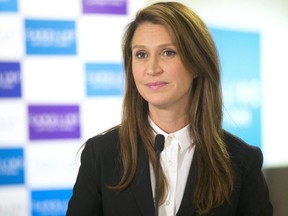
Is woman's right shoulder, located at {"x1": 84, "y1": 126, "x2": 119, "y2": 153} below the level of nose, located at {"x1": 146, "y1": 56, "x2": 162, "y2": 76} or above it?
below

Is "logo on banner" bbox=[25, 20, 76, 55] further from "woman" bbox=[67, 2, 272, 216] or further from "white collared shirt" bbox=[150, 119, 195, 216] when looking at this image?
"white collared shirt" bbox=[150, 119, 195, 216]

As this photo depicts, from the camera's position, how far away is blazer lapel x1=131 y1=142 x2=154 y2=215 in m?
1.27

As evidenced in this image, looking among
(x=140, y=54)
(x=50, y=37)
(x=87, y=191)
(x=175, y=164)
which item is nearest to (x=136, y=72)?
(x=140, y=54)

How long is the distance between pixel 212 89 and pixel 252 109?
797 millimetres

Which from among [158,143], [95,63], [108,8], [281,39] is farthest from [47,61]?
[281,39]

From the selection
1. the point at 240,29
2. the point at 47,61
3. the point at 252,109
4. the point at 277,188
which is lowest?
the point at 277,188

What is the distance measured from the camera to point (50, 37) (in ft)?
6.16

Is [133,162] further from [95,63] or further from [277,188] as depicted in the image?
[277,188]

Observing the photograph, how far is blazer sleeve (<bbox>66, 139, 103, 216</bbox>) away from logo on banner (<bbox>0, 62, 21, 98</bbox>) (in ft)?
2.21

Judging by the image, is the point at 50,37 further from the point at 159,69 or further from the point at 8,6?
the point at 159,69

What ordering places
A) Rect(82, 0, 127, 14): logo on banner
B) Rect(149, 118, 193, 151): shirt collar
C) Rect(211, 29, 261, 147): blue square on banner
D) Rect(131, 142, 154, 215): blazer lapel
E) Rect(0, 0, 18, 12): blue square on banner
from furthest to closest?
Rect(211, 29, 261, 147): blue square on banner < Rect(82, 0, 127, 14): logo on banner < Rect(0, 0, 18, 12): blue square on banner < Rect(149, 118, 193, 151): shirt collar < Rect(131, 142, 154, 215): blazer lapel

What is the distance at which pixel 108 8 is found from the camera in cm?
194

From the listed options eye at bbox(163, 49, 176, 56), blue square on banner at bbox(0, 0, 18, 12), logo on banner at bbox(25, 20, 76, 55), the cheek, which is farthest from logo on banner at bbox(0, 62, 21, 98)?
eye at bbox(163, 49, 176, 56)

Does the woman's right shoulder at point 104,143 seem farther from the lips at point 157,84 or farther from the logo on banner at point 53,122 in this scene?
the logo on banner at point 53,122
